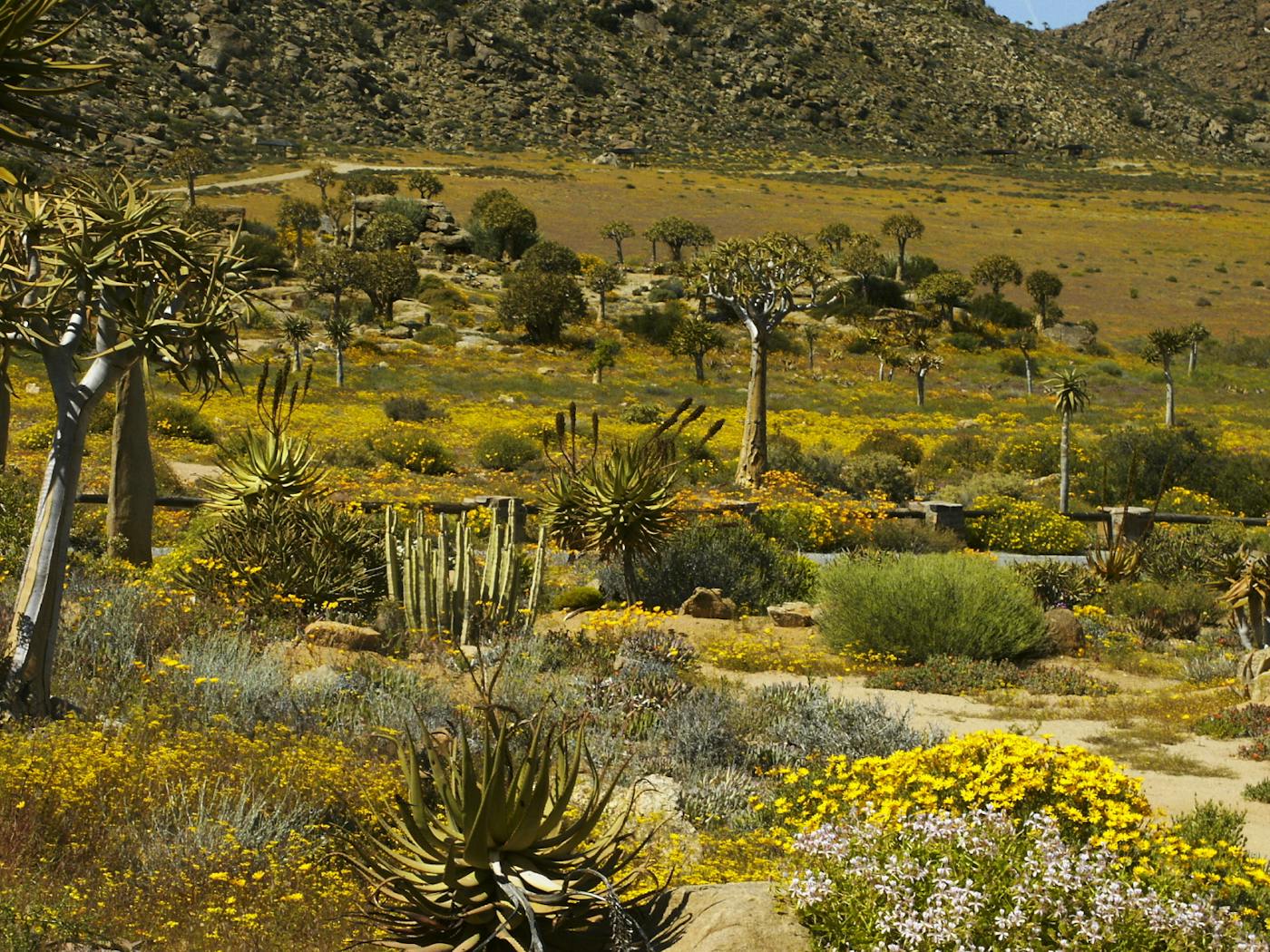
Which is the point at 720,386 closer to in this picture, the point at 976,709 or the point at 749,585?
the point at 749,585

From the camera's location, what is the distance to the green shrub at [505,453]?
2791 cm

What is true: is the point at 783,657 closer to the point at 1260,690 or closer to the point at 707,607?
the point at 707,607

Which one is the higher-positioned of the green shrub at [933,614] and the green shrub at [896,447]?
the green shrub at [896,447]

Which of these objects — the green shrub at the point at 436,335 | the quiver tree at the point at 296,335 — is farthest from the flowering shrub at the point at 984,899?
the green shrub at the point at 436,335

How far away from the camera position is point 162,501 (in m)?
16.5

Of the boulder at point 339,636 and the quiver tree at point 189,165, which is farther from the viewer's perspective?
the quiver tree at point 189,165

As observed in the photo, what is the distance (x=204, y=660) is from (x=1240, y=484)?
2323cm

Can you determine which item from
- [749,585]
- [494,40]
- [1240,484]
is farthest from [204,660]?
[494,40]

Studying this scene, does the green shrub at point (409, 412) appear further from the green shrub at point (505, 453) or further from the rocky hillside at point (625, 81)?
the rocky hillside at point (625, 81)

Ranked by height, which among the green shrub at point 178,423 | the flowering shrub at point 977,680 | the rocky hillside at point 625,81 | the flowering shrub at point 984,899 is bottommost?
the flowering shrub at point 977,680

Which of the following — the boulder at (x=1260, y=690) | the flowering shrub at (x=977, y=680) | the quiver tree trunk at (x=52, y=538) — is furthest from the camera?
the flowering shrub at (x=977, y=680)

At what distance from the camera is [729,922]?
16.2 feet

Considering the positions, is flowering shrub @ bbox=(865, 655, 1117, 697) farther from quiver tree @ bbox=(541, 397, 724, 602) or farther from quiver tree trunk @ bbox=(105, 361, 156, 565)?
quiver tree trunk @ bbox=(105, 361, 156, 565)

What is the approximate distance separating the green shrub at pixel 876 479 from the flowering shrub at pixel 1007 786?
18512 mm
